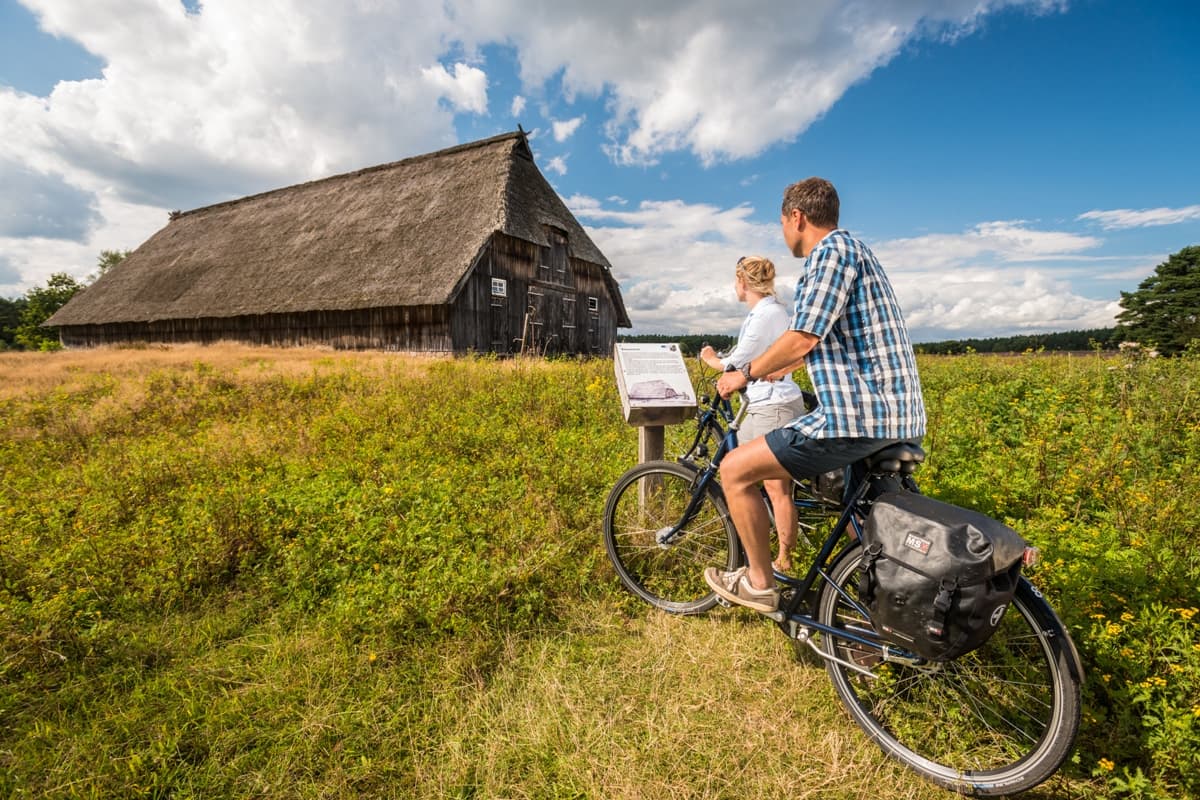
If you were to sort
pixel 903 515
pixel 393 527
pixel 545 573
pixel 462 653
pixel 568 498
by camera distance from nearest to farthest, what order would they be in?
pixel 903 515, pixel 462 653, pixel 545 573, pixel 393 527, pixel 568 498

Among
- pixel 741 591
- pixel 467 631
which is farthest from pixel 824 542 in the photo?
pixel 467 631

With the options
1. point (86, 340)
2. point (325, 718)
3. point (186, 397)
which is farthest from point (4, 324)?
point (325, 718)

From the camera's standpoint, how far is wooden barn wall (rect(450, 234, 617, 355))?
53.6ft

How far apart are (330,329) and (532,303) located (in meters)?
7.25

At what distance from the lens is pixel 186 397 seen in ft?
26.3

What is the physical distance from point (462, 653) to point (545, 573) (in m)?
0.77

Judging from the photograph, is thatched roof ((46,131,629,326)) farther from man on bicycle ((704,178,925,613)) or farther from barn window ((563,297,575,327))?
man on bicycle ((704,178,925,613))

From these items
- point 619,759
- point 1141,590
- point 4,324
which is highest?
point 4,324

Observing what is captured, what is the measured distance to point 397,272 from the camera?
16.4 m

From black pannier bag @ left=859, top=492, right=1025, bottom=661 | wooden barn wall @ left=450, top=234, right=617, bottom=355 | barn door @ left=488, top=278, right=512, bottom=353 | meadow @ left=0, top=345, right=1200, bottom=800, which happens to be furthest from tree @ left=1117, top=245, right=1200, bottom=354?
black pannier bag @ left=859, top=492, right=1025, bottom=661

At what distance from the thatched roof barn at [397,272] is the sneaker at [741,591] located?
13499 millimetres

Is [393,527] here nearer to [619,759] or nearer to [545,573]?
[545,573]

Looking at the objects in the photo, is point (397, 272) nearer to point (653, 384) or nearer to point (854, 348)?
point (653, 384)

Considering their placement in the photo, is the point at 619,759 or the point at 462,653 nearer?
the point at 619,759
